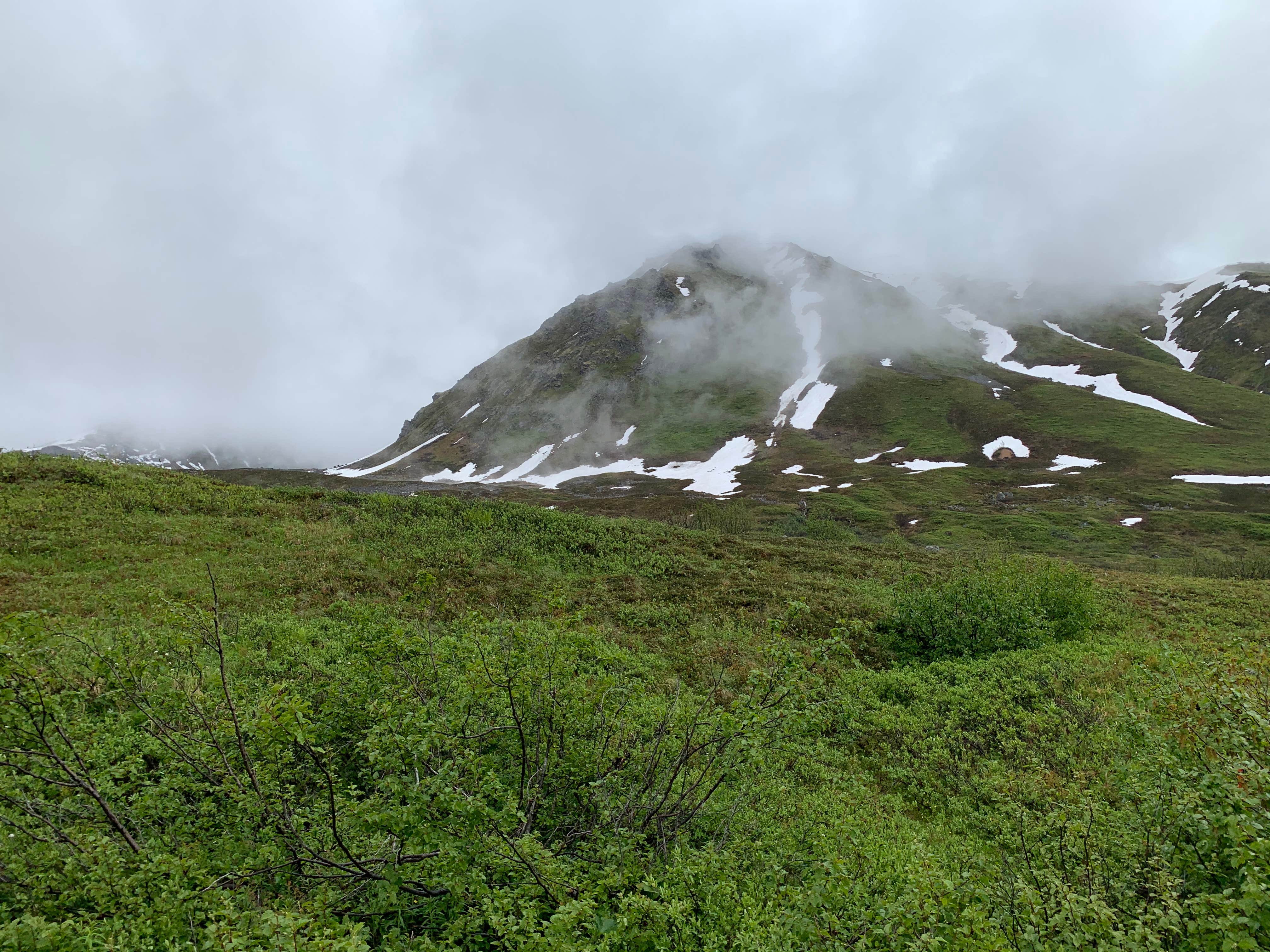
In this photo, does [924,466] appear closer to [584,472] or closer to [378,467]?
[584,472]

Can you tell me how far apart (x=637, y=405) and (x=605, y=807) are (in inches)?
5857

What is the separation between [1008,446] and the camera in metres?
95.5

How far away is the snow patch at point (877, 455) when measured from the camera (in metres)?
98.3

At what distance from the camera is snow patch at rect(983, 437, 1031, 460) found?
92.9 m

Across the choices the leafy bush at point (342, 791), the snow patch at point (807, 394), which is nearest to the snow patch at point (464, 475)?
the snow patch at point (807, 394)

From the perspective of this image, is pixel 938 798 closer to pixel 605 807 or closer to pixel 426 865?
pixel 605 807

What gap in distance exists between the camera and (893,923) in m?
5.06

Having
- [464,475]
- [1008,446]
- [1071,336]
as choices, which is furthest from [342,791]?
[1071,336]

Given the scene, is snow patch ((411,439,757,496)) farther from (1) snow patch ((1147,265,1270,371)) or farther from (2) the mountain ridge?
(1) snow patch ((1147,265,1270,371))

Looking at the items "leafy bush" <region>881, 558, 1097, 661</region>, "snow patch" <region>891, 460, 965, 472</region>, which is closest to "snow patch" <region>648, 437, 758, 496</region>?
"snow patch" <region>891, 460, 965, 472</region>

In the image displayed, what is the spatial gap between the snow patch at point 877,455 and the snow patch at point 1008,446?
13.5 metres

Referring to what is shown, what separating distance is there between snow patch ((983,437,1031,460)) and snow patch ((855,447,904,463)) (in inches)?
532

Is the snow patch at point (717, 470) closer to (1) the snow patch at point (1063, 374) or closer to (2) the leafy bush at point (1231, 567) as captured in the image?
(2) the leafy bush at point (1231, 567)

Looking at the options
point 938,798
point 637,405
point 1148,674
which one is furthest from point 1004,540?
point 637,405
